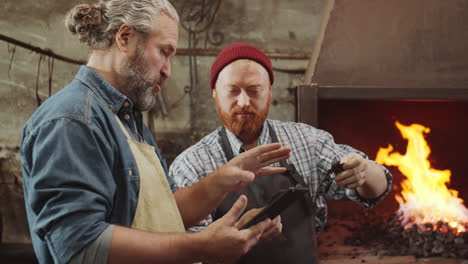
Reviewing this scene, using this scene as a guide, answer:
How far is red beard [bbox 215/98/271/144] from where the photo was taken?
193 cm

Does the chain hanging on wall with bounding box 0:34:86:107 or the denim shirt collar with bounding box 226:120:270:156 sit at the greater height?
the chain hanging on wall with bounding box 0:34:86:107

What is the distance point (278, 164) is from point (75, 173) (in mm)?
1236

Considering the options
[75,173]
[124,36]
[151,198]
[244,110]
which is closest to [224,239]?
[151,198]

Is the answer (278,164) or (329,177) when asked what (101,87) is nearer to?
(278,164)

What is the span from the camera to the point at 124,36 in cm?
117

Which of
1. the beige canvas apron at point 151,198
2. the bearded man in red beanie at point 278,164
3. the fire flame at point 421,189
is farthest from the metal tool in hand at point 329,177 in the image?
the fire flame at point 421,189

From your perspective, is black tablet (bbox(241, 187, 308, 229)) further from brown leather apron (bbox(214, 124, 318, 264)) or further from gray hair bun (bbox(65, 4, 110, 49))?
gray hair bun (bbox(65, 4, 110, 49))

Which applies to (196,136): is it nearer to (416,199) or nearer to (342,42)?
(342,42)

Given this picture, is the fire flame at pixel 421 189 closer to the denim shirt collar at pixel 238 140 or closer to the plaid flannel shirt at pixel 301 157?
the plaid flannel shirt at pixel 301 157

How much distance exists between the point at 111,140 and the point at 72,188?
7.3 inches

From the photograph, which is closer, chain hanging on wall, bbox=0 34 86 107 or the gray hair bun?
the gray hair bun

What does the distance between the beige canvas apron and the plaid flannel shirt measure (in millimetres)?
598

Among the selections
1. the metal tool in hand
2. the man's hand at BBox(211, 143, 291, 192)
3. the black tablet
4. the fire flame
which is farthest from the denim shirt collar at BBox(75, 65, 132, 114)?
the fire flame

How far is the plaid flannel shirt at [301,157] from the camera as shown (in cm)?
189
